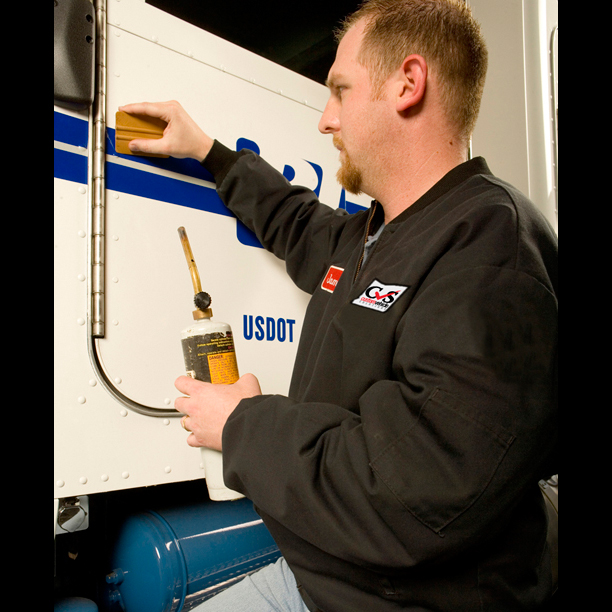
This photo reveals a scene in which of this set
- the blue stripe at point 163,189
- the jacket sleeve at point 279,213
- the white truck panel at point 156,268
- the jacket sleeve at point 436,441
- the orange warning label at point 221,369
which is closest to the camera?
the jacket sleeve at point 436,441

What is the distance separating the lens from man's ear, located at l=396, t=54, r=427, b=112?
128cm

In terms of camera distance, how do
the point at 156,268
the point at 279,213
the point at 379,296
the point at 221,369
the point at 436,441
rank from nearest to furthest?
the point at 436,441 → the point at 379,296 → the point at 221,369 → the point at 156,268 → the point at 279,213

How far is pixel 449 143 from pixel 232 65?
79cm

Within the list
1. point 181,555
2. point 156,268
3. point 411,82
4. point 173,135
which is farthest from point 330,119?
point 181,555

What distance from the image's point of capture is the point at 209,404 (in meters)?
1.09

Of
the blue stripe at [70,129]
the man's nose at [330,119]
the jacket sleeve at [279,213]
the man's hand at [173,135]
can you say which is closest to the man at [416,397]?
the man's nose at [330,119]

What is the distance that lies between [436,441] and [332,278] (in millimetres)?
678

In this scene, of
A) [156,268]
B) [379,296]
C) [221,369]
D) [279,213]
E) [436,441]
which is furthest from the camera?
[279,213]

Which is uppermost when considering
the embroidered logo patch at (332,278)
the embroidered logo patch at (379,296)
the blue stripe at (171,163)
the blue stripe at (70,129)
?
the blue stripe at (70,129)

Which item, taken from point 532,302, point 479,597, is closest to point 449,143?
point 532,302

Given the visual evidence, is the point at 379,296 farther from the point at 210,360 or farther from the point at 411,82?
the point at 411,82

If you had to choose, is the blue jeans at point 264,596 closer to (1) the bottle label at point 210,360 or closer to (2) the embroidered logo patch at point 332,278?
(1) the bottle label at point 210,360

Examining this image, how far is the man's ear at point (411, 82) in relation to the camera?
1.28m

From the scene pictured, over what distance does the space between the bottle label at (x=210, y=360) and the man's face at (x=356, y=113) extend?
60cm
